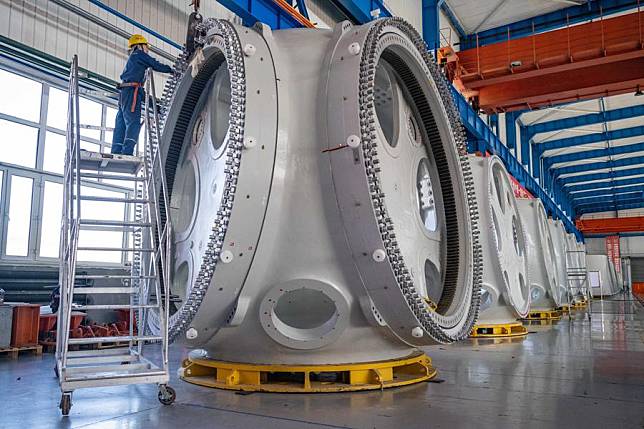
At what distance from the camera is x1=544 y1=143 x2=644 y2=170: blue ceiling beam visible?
108 feet

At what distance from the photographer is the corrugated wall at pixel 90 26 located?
372 inches

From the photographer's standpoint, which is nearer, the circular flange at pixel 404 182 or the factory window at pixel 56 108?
the circular flange at pixel 404 182

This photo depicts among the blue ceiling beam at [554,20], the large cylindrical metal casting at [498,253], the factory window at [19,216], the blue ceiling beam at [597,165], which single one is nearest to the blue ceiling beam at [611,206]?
the blue ceiling beam at [597,165]

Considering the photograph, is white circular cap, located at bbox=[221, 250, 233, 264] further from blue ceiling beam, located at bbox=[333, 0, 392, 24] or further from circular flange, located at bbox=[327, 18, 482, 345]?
blue ceiling beam, located at bbox=[333, 0, 392, 24]

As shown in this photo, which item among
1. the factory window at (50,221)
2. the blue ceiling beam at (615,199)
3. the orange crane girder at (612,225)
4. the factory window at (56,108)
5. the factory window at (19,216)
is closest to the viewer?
the factory window at (19,216)

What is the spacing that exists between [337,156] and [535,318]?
1135 cm

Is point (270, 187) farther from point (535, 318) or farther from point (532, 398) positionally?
point (535, 318)

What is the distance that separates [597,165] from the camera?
36.7 m

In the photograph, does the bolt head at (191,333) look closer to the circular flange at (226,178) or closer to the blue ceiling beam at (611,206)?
the circular flange at (226,178)

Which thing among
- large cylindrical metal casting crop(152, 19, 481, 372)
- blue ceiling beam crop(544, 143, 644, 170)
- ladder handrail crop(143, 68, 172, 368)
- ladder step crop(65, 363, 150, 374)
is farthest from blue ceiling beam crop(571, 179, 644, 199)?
ladder step crop(65, 363, 150, 374)

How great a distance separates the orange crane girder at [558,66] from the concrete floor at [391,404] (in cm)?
941

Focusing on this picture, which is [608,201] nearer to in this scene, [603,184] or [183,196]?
[603,184]

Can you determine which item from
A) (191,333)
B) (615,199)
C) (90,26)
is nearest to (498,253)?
(191,333)

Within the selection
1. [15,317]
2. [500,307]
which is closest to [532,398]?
[500,307]
